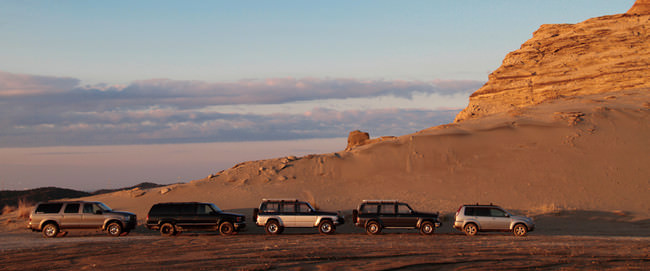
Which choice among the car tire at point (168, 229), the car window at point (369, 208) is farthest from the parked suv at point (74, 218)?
the car window at point (369, 208)

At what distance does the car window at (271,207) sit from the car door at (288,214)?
8.2 inches

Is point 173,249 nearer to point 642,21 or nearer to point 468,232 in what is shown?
point 468,232

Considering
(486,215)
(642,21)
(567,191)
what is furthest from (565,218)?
(642,21)

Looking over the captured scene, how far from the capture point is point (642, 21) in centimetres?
6003

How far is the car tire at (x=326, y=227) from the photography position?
89.7ft

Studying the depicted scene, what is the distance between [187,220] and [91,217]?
4.40 meters

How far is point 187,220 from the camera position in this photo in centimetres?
2744

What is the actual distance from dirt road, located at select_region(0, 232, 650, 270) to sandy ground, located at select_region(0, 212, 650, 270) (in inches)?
1.1

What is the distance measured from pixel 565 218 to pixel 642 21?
3580 cm

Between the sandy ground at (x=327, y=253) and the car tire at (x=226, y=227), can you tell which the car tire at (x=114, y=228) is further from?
the car tire at (x=226, y=227)

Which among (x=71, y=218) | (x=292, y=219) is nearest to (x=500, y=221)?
(x=292, y=219)

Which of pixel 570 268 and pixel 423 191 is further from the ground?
pixel 423 191

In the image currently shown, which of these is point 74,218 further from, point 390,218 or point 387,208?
point 390,218

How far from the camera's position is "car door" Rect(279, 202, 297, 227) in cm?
2739
